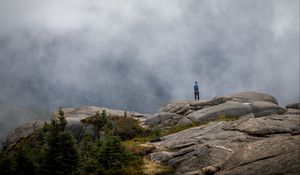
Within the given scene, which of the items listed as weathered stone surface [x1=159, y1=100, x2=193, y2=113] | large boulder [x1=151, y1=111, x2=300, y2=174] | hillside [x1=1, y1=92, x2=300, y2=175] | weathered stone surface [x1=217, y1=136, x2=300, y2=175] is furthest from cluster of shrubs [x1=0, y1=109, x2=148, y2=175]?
weathered stone surface [x1=159, y1=100, x2=193, y2=113]

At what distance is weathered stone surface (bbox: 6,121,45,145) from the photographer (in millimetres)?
57250

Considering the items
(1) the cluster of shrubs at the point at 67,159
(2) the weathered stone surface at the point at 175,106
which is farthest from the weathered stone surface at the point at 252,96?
(1) the cluster of shrubs at the point at 67,159

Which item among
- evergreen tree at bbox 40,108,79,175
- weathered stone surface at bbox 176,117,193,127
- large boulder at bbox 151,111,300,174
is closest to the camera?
large boulder at bbox 151,111,300,174

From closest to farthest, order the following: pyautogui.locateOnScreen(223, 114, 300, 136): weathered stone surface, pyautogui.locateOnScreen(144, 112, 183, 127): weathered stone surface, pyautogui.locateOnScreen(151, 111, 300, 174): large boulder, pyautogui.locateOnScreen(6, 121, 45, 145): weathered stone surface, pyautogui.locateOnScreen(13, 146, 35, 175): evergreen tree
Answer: pyautogui.locateOnScreen(151, 111, 300, 174): large boulder → pyautogui.locateOnScreen(13, 146, 35, 175): evergreen tree → pyautogui.locateOnScreen(223, 114, 300, 136): weathered stone surface → pyautogui.locateOnScreen(144, 112, 183, 127): weathered stone surface → pyautogui.locateOnScreen(6, 121, 45, 145): weathered stone surface

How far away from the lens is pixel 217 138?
32.4m

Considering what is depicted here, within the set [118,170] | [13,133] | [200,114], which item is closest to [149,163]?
[118,170]

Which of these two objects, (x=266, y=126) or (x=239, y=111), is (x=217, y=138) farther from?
(x=239, y=111)

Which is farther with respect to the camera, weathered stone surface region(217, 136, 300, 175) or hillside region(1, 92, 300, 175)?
hillside region(1, 92, 300, 175)

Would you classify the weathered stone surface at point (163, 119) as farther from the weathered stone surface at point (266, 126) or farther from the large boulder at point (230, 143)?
the weathered stone surface at point (266, 126)

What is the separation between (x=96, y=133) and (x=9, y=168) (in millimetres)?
20982

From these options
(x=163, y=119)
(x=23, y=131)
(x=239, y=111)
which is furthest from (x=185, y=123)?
(x=23, y=131)

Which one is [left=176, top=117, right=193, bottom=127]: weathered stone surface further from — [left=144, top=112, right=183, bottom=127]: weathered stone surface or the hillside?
[left=144, top=112, right=183, bottom=127]: weathered stone surface

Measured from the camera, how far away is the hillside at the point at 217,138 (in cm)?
1916

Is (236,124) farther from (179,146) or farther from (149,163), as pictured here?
(149,163)
